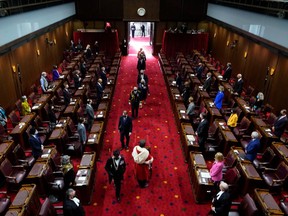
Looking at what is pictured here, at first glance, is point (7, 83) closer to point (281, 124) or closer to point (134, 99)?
point (134, 99)

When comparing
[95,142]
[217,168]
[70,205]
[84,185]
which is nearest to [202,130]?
[217,168]

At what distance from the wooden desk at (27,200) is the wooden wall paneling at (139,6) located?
16.1 m

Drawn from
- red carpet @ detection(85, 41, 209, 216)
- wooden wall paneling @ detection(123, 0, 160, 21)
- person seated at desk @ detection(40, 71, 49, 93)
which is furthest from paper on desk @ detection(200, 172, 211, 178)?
wooden wall paneling @ detection(123, 0, 160, 21)

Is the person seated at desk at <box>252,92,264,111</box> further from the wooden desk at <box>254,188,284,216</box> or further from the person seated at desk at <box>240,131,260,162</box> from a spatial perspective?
the wooden desk at <box>254,188,284,216</box>

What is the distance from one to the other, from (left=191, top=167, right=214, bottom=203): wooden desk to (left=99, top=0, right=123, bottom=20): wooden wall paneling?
51.7 ft

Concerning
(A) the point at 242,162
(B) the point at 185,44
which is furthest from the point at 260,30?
(B) the point at 185,44

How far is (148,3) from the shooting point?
19188 millimetres

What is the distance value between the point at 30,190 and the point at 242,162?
17.1 ft

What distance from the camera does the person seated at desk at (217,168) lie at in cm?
616

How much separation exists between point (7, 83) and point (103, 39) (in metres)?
10.4

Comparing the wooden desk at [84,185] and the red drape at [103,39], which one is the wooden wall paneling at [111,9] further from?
the wooden desk at [84,185]

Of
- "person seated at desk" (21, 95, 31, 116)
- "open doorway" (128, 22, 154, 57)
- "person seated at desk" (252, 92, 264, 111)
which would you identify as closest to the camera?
"person seated at desk" (21, 95, 31, 116)

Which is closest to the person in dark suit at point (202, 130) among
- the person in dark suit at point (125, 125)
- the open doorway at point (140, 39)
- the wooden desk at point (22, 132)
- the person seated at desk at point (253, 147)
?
the person seated at desk at point (253, 147)

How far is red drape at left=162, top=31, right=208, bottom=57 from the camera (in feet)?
65.2
